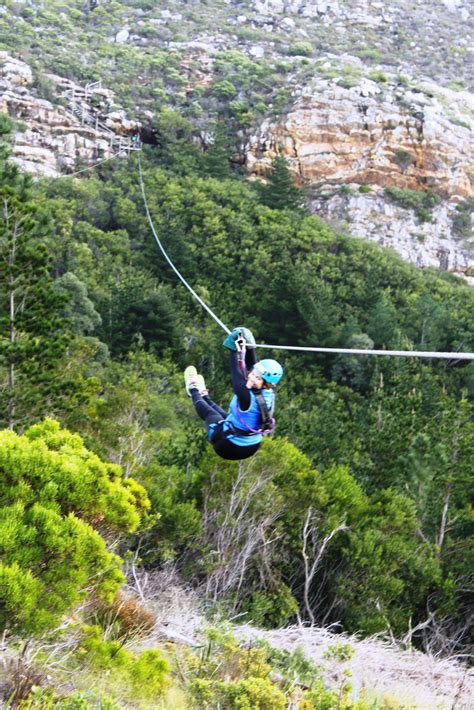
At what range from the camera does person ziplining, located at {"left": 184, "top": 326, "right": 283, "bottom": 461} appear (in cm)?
514

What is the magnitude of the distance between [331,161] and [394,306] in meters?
16.0

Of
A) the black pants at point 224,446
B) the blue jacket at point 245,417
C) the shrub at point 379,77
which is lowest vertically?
the black pants at point 224,446

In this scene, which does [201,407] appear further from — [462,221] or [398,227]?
[462,221]

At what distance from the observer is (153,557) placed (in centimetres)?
950

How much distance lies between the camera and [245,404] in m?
5.20

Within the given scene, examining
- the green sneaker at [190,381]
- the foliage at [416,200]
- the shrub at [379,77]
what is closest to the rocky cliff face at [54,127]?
the foliage at [416,200]

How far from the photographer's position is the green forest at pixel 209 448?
4.42 meters

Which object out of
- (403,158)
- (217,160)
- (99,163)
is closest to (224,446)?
(99,163)

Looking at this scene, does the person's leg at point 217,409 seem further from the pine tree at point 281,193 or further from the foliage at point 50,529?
the pine tree at point 281,193

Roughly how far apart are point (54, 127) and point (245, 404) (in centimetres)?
3529

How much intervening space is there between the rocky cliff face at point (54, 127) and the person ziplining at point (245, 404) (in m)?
30.3

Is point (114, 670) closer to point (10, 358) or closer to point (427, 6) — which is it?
point (10, 358)

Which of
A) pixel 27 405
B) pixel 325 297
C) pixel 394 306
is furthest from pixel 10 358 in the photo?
pixel 394 306

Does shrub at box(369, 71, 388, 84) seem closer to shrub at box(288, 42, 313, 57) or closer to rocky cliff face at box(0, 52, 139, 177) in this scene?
shrub at box(288, 42, 313, 57)
